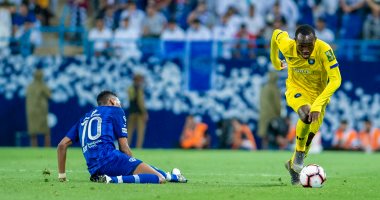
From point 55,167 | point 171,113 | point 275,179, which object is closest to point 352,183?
point 275,179

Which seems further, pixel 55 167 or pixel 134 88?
pixel 134 88

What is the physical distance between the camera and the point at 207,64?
1229 inches

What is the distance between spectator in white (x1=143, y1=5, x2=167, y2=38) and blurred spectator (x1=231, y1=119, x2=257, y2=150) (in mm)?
3463

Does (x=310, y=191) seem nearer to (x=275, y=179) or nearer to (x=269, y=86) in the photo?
(x=275, y=179)

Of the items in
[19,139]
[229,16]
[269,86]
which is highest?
[229,16]

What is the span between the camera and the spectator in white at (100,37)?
30694mm

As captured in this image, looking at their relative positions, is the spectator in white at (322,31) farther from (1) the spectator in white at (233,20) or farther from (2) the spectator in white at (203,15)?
(2) the spectator in white at (203,15)

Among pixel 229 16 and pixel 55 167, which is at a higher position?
pixel 229 16

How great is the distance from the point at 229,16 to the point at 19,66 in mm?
6651

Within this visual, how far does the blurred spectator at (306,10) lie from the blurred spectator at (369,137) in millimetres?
3418

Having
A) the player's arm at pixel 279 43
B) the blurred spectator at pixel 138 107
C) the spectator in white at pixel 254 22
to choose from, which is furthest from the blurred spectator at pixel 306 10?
the player's arm at pixel 279 43

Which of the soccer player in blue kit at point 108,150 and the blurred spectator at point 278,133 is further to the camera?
the blurred spectator at point 278,133

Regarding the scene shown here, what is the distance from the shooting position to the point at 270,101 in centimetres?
2991

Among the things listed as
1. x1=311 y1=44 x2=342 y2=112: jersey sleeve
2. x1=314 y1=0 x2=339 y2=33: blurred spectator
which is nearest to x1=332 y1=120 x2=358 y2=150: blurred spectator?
x1=314 y1=0 x2=339 y2=33: blurred spectator
